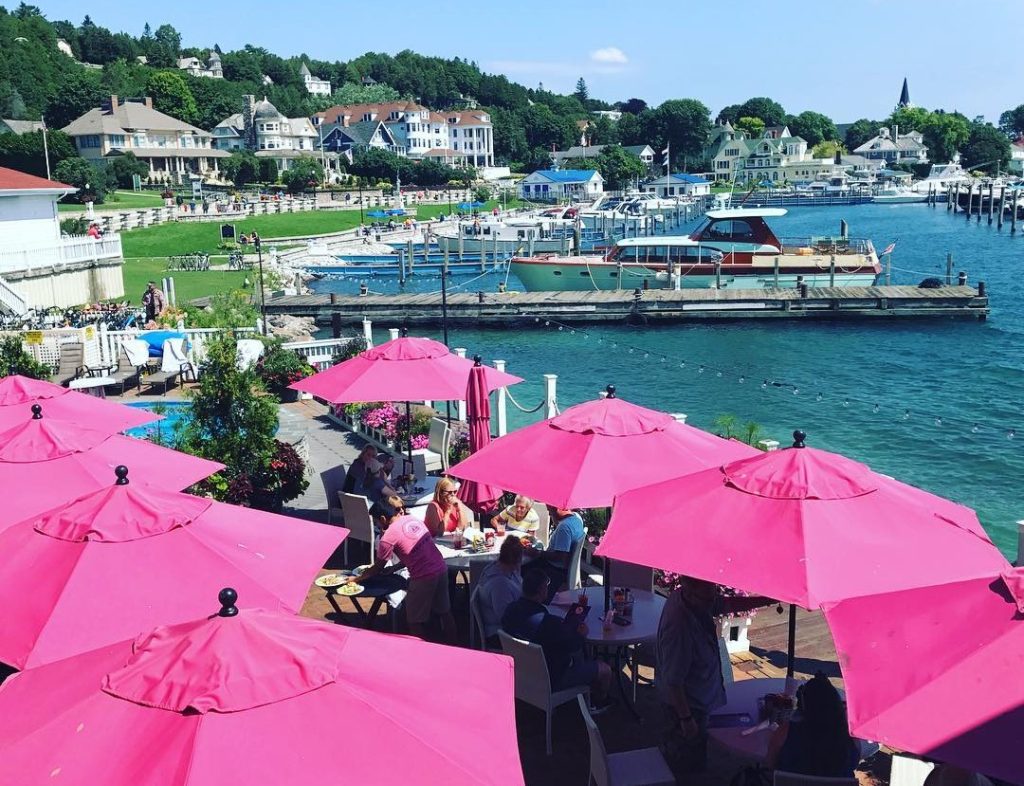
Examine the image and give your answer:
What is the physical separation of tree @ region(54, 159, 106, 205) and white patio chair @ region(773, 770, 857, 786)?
80.9 meters

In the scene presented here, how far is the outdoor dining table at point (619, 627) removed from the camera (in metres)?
7.32

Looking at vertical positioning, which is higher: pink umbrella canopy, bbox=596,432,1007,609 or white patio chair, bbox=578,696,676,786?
pink umbrella canopy, bbox=596,432,1007,609

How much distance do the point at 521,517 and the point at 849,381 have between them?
74.5 feet

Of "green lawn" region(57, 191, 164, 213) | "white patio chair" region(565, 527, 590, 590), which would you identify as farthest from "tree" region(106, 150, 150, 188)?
"white patio chair" region(565, 527, 590, 590)

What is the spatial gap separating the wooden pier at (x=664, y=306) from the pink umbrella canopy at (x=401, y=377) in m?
26.4

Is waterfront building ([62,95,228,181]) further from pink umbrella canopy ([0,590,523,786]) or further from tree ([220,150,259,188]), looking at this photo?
pink umbrella canopy ([0,590,523,786])

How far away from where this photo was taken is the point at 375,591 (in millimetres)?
8602

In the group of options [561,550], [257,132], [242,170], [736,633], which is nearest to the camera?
[736,633]

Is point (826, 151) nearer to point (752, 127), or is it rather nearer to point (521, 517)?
point (752, 127)

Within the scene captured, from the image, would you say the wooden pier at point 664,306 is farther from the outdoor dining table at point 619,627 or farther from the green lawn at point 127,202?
the green lawn at point 127,202

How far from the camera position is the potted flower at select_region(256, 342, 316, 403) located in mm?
19188

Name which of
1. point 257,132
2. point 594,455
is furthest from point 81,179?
point 594,455

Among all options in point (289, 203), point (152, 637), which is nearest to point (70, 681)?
point (152, 637)

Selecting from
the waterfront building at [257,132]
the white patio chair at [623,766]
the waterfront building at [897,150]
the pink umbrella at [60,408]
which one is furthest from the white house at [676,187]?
the white patio chair at [623,766]
